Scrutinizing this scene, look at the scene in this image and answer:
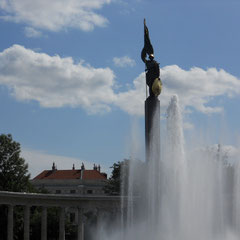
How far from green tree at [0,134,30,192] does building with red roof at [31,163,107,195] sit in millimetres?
56835

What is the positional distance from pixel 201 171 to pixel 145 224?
23.6 feet

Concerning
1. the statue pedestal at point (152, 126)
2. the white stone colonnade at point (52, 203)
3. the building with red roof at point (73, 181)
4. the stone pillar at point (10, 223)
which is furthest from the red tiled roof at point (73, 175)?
the statue pedestal at point (152, 126)

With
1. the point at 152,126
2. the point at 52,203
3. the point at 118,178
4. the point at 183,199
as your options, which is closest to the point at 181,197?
the point at 183,199

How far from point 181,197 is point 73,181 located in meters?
93.1

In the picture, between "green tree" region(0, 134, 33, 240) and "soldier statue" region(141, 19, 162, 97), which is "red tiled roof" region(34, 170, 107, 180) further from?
"soldier statue" region(141, 19, 162, 97)

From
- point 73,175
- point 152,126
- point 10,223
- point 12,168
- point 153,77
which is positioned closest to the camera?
point 152,126

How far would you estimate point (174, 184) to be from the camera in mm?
46500

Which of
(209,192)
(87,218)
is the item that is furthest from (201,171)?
(87,218)

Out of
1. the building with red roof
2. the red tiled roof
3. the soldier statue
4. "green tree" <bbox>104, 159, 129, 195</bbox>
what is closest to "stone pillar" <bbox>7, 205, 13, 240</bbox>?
the soldier statue

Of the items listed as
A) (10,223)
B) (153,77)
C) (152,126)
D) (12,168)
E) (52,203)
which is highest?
(153,77)

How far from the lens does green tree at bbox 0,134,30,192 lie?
74275 millimetres

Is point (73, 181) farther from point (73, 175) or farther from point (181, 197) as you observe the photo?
point (181, 197)

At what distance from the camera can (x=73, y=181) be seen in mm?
136250

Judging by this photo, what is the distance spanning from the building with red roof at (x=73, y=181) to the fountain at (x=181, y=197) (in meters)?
81.8
